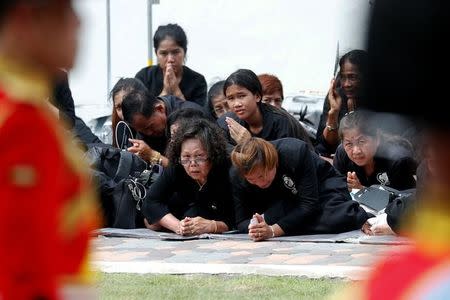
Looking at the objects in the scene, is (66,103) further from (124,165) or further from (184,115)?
(184,115)

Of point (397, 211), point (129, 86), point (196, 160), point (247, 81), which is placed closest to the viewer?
point (397, 211)

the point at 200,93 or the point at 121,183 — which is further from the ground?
the point at 200,93

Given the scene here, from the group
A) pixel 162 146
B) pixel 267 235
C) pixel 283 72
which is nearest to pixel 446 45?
pixel 267 235

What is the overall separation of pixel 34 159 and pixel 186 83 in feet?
25.1

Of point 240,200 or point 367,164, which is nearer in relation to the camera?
point 240,200

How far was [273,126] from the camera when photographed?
8469 millimetres

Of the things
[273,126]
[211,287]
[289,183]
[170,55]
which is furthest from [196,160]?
[211,287]

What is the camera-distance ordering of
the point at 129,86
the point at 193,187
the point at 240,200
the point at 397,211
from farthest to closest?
the point at 129,86 < the point at 193,187 < the point at 240,200 < the point at 397,211

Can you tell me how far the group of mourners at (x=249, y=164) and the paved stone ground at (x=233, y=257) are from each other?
0.33m

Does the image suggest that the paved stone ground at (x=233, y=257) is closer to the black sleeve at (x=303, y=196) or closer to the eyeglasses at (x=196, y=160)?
the black sleeve at (x=303, y=196)

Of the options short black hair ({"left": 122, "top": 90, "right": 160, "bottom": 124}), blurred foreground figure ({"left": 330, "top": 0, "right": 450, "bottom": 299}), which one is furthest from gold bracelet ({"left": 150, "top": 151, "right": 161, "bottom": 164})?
blurred foreground figure ({"left": 330, "top": 0, "right": 450, "bottom": 299})

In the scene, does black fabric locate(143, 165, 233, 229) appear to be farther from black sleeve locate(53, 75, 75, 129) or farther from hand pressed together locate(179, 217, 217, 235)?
black sleeve locate(53, 75, 75, 129)

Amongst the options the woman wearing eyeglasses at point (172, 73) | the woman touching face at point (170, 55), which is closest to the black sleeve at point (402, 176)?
the woman wearing eyeglasses at point (172, 73)

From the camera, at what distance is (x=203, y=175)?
315 inches
